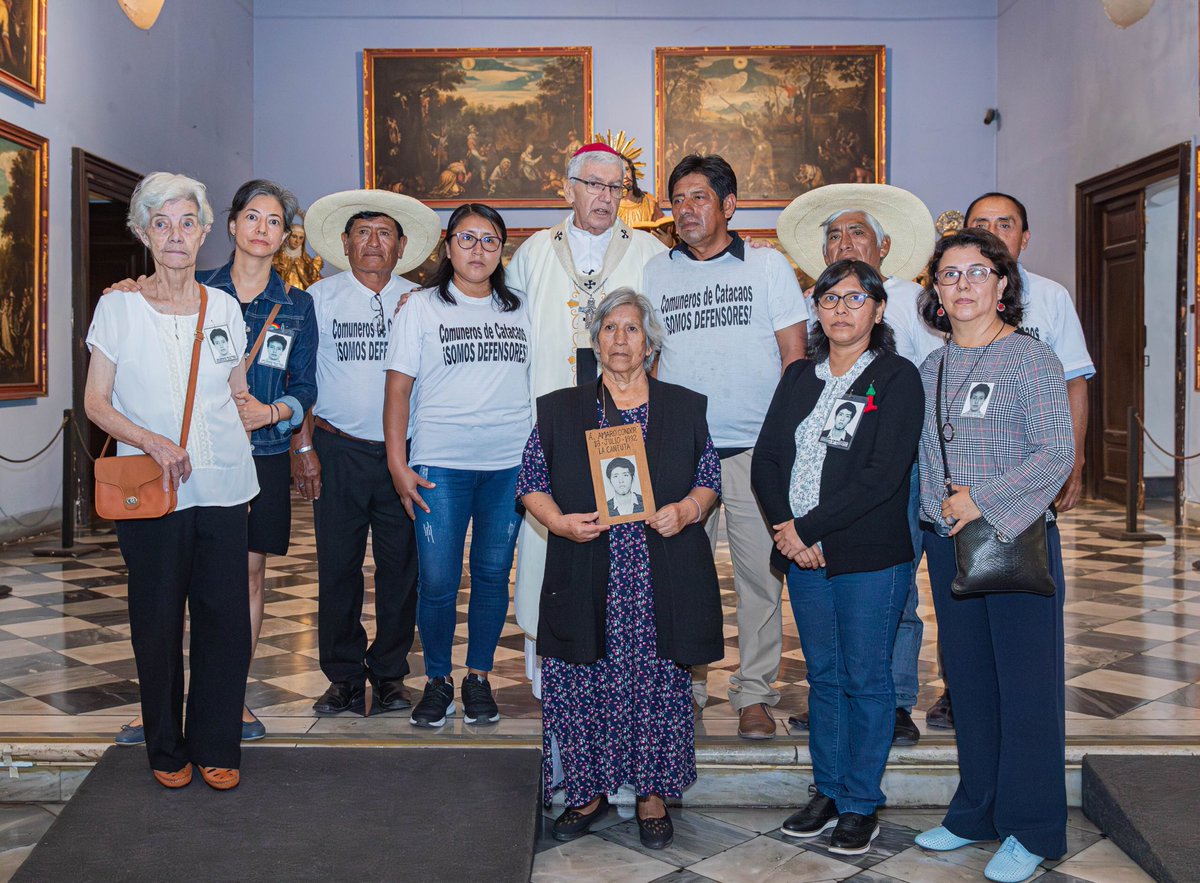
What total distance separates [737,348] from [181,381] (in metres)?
1.82

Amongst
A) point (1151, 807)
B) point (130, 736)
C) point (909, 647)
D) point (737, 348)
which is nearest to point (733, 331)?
point (737, 348)

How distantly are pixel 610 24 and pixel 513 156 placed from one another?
83.6 inches

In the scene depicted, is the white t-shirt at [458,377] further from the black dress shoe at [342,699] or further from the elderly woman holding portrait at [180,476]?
the black dress shoe at [342,699]

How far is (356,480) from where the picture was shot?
421 centimetres

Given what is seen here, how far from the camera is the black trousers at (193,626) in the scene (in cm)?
336

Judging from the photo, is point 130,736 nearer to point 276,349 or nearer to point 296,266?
point 276,349

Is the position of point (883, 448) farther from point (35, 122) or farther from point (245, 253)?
point (35, 122)

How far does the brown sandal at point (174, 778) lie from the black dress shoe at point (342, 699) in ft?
2.44

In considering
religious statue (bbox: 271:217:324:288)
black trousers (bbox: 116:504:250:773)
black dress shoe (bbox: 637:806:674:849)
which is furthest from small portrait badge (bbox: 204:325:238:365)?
religious statue (bbox: 271:217:324:288)

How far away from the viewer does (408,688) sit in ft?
15.3

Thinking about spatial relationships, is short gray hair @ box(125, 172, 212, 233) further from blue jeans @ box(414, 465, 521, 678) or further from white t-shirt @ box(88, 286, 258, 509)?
blue jeans @ box(414, 465, 521, 678)

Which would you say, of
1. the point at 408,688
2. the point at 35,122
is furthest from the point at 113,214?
the point at 408,688

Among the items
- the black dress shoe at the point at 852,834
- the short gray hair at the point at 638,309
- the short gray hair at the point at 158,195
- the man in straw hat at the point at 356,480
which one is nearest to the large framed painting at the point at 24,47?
the man in straw hat at the point at 356,480

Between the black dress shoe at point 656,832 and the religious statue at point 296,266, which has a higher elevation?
the religious statue at point 296,266
